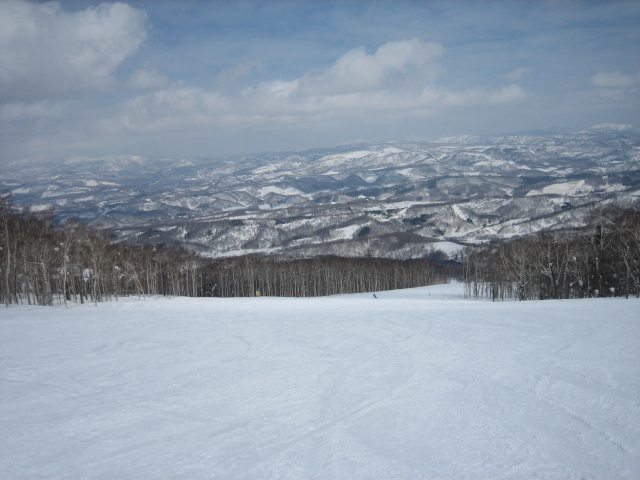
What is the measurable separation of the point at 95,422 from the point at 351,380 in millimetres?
5889

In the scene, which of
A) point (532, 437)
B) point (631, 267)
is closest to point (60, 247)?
point (532, 437)

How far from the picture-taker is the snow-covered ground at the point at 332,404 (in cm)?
733

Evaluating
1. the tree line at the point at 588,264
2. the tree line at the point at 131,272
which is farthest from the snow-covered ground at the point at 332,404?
the tree line at the point at 588,264

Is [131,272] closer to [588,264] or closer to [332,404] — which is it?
[588,264]

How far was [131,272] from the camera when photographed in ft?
185

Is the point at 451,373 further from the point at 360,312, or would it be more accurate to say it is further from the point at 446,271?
the point at 446,271

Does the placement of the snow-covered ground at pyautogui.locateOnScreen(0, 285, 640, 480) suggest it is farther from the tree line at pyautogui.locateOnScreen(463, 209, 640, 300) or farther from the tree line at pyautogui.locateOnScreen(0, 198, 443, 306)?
the tree line at pyautogui.locateOnScreen(463, 209, 640, 300)

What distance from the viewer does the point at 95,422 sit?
30.9 ft

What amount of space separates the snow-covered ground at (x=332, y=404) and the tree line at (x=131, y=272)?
25.4m

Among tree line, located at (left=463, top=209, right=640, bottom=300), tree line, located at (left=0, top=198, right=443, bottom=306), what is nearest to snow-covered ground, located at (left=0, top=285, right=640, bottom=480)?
tree line, located at (left=0, top=198, right=443, bottom=306)

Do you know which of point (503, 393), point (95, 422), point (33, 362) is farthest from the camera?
point (33, 362)

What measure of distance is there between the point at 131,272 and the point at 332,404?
51.8m

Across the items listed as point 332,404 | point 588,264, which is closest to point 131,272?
point 588,264

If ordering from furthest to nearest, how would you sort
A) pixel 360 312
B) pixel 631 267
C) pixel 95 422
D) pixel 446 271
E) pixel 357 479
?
1. pixel 446 271
2. pixel 631 267
3. pixel 360 312
4. pixel 95 422
5. pixel 357 479
